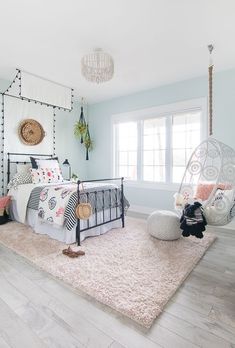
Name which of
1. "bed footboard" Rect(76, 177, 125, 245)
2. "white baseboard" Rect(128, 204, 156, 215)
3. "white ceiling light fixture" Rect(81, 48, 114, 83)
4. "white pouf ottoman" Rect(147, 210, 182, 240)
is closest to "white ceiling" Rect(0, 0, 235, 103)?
"white ceiling light fixture" Rect(81, 48, 114, 83)

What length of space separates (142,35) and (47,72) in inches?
71.7

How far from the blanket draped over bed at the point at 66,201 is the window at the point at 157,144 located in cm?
134

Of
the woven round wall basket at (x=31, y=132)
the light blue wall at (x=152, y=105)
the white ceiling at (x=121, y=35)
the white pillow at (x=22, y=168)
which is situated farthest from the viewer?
the woven round wall basket at (x=31, y=132)

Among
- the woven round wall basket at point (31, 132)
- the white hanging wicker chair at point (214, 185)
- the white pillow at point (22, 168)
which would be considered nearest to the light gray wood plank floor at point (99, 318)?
the white hanging wicker chair at point (214, 185)

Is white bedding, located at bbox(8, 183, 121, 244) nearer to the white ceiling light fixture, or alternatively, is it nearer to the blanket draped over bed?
the blanket draped over bed

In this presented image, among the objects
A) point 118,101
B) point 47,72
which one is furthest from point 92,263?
point 118,101

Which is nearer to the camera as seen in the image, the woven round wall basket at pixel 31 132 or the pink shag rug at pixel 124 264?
the pink shag rug at pixel 124 264

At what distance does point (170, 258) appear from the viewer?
2.33m

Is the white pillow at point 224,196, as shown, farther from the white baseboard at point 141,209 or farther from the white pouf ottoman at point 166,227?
the white baseboard at point 141,209

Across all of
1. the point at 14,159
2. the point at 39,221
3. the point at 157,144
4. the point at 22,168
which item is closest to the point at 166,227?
the point at 39,221

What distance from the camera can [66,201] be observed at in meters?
2.71

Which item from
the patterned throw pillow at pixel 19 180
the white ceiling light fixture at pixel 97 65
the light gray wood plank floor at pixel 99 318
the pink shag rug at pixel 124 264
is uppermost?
the white ceiling light fixture at pixel 97 65

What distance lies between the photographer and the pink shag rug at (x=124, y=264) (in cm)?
164

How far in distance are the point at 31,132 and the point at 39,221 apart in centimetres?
202
